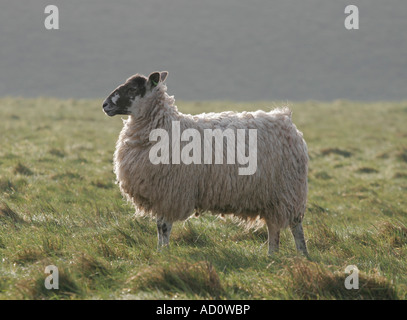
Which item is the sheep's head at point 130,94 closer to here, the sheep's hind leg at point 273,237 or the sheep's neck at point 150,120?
the sheep's neck at point 150,120

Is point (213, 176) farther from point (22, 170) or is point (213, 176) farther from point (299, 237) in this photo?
point (22, 170)

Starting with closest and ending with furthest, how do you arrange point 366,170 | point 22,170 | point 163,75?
point 163,75
point 22,170
point 366,170

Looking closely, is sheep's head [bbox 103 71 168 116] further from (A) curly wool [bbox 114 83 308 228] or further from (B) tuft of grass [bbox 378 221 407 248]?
(B) tuft of grass [bbox 378 221 407 248]

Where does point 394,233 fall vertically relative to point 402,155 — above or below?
above

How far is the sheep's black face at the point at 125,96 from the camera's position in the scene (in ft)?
19.6

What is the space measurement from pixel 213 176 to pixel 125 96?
1.41 m

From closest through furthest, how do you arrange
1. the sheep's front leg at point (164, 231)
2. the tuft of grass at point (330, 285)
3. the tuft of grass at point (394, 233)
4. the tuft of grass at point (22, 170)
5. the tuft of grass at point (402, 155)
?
1. the tuft of grass at point (330, 285)
2. the sheep's front leg at point (164, 231)
3. the tuft of grass at point (394, 233)
4. the tuft of grass at point (22, 170)
5. the tuft of grass at point (402, 155)

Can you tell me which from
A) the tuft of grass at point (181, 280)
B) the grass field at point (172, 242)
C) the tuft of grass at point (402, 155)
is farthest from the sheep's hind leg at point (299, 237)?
the tuft of grass at point (402, 155)

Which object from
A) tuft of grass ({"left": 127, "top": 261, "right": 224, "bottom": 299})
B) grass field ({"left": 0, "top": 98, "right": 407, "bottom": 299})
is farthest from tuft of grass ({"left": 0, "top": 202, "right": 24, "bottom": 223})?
tuft of grass ({"left": 127, "top": 261, "right": 224, "bottom": 299})

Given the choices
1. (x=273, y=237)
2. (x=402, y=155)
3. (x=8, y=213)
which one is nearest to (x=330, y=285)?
(x=273, y=237)

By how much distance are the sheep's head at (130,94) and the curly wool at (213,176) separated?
3.4 inches

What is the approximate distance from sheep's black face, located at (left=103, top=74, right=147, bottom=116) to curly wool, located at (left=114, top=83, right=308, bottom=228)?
0.13 m

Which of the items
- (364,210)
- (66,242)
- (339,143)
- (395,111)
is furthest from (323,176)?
(395,111)

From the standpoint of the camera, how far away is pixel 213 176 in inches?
232
